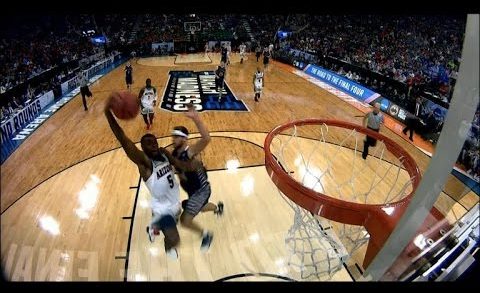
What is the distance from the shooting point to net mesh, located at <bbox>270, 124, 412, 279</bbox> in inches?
156

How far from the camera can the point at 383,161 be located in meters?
6.76

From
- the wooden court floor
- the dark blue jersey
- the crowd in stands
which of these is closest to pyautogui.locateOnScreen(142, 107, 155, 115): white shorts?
the wooden court floor

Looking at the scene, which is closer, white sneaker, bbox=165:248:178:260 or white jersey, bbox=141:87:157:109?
white sneaker, bbox=165:248:178:260

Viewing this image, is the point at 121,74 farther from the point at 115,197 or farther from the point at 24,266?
the point at 24,266

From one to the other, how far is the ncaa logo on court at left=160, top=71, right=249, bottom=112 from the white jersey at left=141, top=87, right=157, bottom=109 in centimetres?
178

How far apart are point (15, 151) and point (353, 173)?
21.6ft

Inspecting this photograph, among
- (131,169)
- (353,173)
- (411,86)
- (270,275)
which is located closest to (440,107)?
(411,86)

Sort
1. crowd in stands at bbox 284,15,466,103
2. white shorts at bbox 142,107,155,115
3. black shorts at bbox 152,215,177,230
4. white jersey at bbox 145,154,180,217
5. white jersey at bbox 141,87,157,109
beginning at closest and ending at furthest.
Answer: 1. white jersey at bbox 145,154,180,217
2. black shorts at bbox 152,215,177,230
3. white jersey at bbox 141,87,157,109
4. white shorts at bbox 142,107,155,115
5. crowd in stands at bbox 284,15,466,103

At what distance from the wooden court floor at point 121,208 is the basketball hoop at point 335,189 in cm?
21

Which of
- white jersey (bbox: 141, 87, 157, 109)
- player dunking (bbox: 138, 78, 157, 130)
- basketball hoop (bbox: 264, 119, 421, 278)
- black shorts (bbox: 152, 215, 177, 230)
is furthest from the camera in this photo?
white jersey (bbox: 141, 87, 157, 109)

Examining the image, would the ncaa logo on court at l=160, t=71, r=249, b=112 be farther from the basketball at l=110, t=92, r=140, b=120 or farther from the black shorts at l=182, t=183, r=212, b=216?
the basketball at l=110, t=92, r=140, b=120

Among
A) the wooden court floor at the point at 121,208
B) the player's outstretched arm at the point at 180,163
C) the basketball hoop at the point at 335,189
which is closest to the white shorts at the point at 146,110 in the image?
the wooden court floor at the point at 121,208

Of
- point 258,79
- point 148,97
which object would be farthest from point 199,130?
point 258,79

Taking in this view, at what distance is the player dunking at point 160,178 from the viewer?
9.96ft
